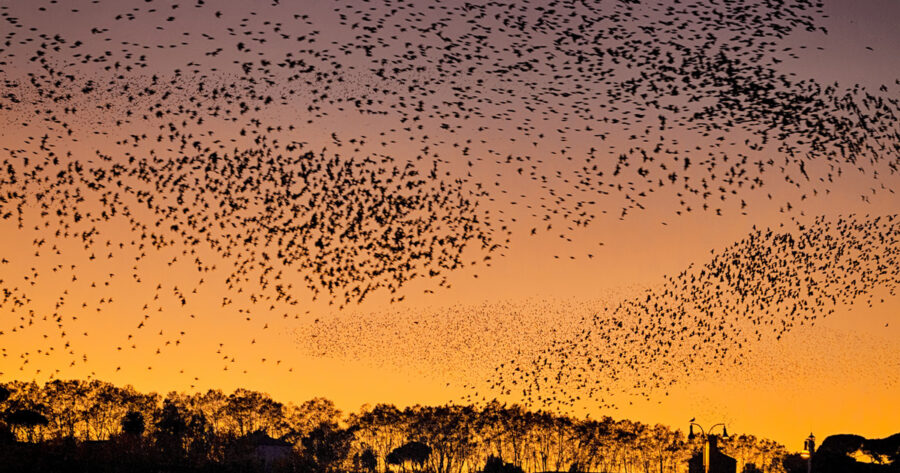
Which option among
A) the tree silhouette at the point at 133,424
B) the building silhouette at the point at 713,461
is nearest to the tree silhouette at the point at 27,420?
the tree silhouette at the point at 133,424

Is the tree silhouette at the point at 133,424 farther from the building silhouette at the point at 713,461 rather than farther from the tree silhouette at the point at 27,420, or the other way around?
the building silhouette at the point at 713,461

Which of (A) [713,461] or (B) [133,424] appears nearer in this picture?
(A) [713,461]

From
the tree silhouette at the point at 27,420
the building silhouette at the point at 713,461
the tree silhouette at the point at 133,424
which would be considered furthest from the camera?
the tree silhouette at the point at 133,424

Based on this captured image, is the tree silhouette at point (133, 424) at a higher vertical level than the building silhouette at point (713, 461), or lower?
higher

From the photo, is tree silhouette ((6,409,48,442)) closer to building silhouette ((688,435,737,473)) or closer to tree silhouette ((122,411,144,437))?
tree silhouette ((122,411,144,437))

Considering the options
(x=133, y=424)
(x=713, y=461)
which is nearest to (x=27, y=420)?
(x=133, y=424)

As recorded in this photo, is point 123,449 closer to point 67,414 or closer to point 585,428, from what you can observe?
point 67,414

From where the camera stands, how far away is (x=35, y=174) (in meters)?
37.3

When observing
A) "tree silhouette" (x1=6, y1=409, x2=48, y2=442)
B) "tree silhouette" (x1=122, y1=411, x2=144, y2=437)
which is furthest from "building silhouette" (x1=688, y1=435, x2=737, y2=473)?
"tree silhouette" (x1=6, y1=409, x2=48, y2=442)

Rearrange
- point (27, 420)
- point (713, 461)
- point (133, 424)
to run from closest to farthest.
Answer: point (713, 461)
point (27, 420)
point (133, 424)

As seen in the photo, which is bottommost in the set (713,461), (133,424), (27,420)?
(713,461)

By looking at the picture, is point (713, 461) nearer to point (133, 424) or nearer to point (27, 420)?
point (27, 420)

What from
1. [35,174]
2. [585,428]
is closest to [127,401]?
[585,428]

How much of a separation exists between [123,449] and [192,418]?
39.5 m
